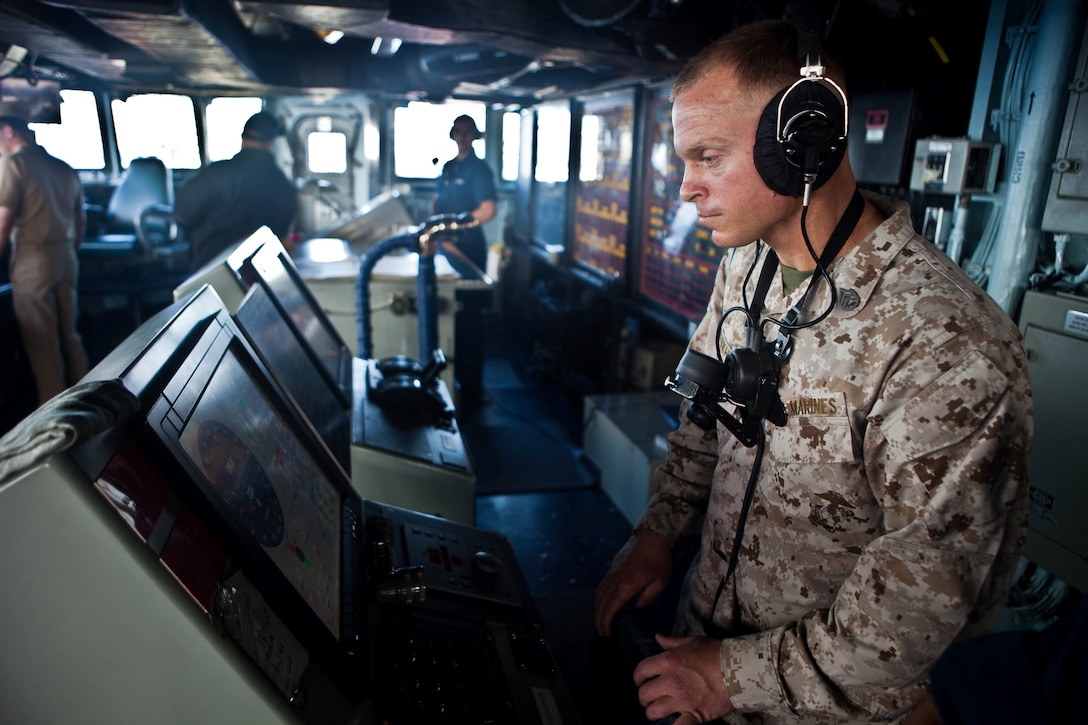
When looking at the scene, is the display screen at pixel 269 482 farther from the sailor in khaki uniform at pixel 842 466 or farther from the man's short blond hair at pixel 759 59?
the man's short blond hair at pixel 759 59

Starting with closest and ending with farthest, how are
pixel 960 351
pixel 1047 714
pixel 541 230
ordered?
pixel 1047 714, pixel 960 351, pixel 541 230

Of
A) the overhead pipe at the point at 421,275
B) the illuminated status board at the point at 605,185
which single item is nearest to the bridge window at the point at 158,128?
the illuminated status board at the point at 605,185

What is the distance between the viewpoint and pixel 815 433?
3.43 ft

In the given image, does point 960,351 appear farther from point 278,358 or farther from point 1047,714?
point 278,358

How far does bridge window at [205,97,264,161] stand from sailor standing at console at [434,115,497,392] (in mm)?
3433

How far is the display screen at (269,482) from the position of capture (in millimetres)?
873

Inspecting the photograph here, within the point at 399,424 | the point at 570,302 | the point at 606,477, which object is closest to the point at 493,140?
the point at 570,302

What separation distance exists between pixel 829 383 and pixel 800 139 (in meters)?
0.34

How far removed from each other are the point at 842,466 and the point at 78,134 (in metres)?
8.03

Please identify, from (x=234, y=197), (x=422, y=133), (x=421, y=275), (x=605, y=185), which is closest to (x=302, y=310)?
→ (x=421, y=275)

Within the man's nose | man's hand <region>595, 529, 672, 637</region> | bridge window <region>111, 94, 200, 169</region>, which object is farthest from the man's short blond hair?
bridge window <region>111, 94, 200, 169</region>

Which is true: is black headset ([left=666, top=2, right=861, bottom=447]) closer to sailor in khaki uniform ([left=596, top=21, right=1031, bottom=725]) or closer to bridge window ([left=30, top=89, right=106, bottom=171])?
sailor in khaki uniform ([left=596, top=21, right=1031, bottom=725])

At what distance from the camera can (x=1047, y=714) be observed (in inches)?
22.7

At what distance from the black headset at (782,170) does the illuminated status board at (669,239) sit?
2.14m
